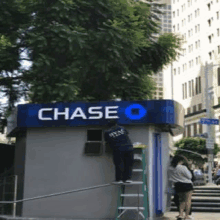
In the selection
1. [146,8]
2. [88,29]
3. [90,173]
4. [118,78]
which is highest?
[146,8]

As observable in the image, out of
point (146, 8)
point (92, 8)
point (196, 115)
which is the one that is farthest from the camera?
point (196, 115)

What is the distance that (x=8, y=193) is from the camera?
420 inches

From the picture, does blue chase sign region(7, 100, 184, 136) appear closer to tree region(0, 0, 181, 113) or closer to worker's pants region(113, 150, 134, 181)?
worker's pants region(113, 150, 134, 181)

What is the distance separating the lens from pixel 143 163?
1018 centimetres

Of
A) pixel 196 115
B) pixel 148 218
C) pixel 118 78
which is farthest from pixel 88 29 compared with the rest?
pixel 196 115

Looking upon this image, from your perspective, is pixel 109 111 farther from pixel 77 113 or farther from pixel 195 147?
pixel 195 147

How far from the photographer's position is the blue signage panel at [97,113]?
34.4ft

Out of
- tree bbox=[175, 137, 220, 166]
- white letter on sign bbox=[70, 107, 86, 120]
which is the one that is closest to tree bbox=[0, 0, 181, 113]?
white letter on sign bbox=[70, 107, 86, 120]

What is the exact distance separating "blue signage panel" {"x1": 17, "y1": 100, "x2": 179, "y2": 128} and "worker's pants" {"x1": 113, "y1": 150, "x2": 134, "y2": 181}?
100cm

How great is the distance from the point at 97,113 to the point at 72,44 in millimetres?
6883

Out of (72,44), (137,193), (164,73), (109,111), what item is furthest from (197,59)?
(137,193)

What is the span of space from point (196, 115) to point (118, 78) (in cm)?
6638

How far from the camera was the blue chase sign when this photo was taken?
1049 cm

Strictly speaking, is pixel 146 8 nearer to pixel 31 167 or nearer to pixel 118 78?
pixel 118 78
